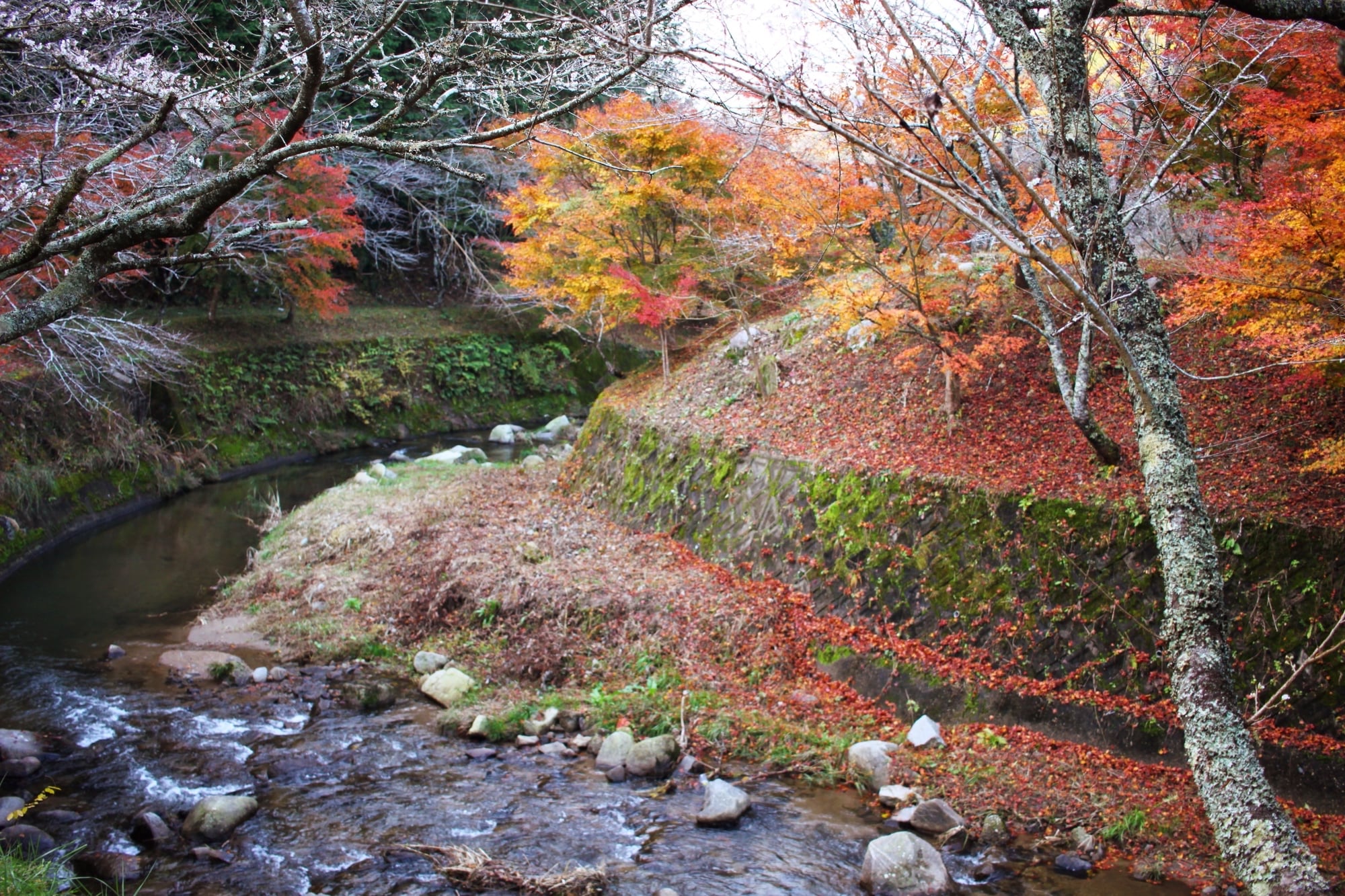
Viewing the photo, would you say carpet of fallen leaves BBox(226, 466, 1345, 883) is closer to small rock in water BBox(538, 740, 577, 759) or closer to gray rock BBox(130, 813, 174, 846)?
small rock in water BBox(538, 740, 577, 759)

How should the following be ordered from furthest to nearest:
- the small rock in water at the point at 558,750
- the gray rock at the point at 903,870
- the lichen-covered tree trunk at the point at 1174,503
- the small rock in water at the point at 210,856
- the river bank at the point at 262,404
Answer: the river bank at the point at 262,404 < the small rock in water at the point at 558,750 < the small rock in water at the point at 210,856 < the gray rock at the point at 903,870 < the lichen-covered tree trunk at the point at 1174,503

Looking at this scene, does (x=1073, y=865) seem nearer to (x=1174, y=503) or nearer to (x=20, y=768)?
(x=1174, y=503)

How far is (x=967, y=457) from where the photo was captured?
27.5 feet

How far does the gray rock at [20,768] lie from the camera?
635cm

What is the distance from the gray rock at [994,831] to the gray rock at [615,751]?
2669 millimetres

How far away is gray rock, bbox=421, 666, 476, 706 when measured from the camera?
803 centimetres

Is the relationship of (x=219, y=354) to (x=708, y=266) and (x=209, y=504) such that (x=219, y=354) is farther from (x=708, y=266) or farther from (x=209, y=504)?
(x=708, y=266)

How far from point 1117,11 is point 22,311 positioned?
18.8 ft

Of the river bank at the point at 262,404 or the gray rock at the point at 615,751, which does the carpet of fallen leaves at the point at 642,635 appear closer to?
the gray rock at the point at 615,751

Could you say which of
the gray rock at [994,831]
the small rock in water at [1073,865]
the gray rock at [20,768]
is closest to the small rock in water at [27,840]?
the gray rock at [20,768]

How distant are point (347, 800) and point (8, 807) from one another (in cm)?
213

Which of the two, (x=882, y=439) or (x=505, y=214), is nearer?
(x=882, y=439)

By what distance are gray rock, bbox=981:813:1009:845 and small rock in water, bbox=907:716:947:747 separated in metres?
0.97

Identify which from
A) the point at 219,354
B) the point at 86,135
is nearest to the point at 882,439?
the point at 86,135
